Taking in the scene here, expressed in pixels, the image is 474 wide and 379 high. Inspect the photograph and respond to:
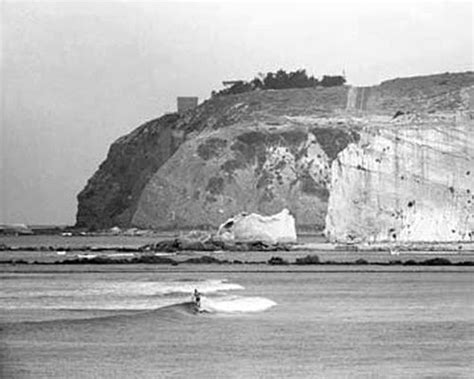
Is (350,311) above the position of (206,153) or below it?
below

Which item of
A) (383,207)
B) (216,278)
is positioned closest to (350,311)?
(216,278)

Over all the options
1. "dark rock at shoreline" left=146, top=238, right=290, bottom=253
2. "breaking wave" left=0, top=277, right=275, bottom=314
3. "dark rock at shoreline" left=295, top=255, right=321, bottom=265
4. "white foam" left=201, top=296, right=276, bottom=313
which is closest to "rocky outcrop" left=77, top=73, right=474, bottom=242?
"dark rock at shoreline" left=146, top=238, right=290, bottom=253

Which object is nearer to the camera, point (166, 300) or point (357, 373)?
point (357, 373)

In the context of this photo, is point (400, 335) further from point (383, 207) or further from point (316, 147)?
point (316, 147)

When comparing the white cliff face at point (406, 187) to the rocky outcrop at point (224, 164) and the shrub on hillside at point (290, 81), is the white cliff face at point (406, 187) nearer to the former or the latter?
the rocky outcrop at point (224, 164)

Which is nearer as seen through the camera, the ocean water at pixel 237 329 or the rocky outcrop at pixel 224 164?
the ocean water at pixel 237 329

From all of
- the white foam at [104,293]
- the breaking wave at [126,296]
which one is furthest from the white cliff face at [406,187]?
the white foam at [104,293]
